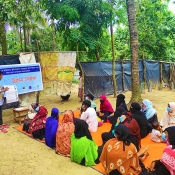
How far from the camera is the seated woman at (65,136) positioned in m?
4.70

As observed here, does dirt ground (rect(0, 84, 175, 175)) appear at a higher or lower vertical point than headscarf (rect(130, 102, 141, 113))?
lower

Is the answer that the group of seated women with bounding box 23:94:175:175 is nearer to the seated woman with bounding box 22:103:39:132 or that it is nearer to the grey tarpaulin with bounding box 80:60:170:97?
the seated woman with bounding box 22:103:39:132

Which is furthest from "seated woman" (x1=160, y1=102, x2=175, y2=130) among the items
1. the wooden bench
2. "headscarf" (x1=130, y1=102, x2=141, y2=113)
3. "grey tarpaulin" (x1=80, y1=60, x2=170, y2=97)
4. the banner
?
"grey tarpaulin" (x1=80, y1=60, x2=170, y2=97)

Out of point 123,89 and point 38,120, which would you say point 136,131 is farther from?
point 123,89

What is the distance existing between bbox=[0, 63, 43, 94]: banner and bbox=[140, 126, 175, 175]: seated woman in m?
5.21

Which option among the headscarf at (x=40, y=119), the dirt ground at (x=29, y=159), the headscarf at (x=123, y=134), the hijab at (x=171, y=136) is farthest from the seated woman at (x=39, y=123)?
the hijab at (x=171, y=136)

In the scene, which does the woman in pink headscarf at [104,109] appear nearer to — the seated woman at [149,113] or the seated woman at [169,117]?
the seated woman at [149,113]

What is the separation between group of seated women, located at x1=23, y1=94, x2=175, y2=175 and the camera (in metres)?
→ 3.36

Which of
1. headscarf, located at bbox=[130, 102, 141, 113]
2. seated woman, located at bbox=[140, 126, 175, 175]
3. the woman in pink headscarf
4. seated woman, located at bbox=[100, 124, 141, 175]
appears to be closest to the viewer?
seated woman, located at bbox=[140, 126, 175, 175]

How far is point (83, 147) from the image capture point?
4207 mm

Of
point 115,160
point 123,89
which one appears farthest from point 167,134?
point 123,89

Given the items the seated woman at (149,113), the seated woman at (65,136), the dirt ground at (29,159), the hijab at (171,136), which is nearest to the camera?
the hijab at (171,136)

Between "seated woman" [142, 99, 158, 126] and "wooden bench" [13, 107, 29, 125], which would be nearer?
"seated woman" [142, 99, 158, 126]

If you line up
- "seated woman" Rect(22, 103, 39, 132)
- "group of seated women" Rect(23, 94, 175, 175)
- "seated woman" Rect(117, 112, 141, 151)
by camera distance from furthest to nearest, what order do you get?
"seated woman" Rect(22, 103, 39, 132) → "seated woman" Rect(117, 112, 141, 151) → "group of seated women" Rect(23, 94, 175, 175)
